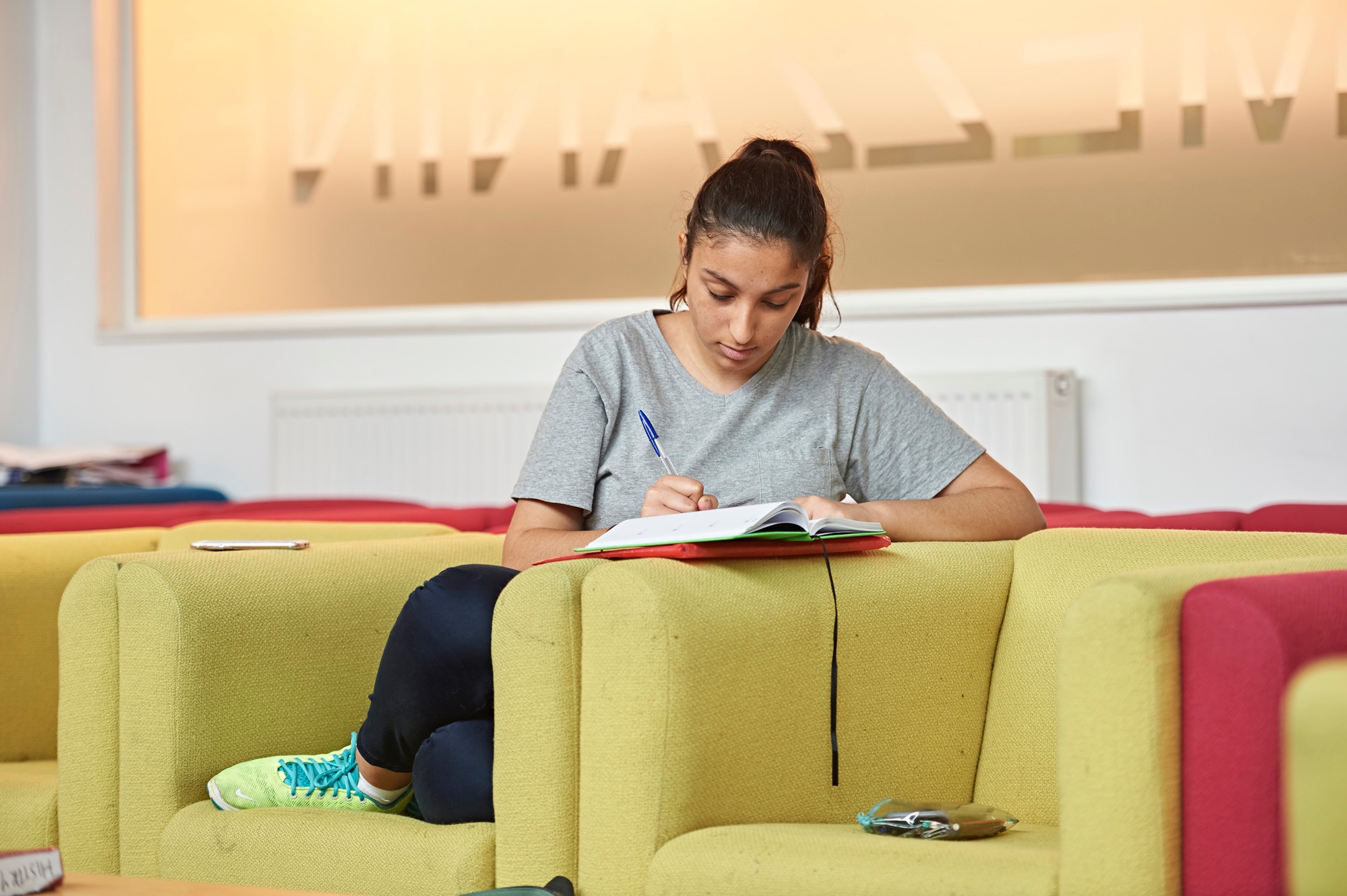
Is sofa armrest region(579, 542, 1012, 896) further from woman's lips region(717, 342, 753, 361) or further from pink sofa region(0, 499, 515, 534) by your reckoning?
pink sofa region(0, 499, 515, 534)

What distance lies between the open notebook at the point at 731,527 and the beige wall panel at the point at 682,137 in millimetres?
1728

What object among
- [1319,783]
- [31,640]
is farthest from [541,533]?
[1319,783]

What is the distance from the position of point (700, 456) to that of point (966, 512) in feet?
1.04

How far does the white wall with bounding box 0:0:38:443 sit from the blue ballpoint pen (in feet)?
9.52

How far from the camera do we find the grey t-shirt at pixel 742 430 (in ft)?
5.21

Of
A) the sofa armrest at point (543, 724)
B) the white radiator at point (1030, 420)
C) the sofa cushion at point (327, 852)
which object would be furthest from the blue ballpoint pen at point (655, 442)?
the white radiator at point (1030, 420)

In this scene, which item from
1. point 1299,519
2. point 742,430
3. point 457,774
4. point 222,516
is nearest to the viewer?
point 457,774

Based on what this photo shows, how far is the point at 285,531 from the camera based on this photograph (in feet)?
6.40

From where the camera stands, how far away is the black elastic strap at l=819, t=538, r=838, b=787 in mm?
1287

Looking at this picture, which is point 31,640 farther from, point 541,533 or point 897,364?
point 897,364

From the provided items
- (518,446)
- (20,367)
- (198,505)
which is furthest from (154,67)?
(198,505)

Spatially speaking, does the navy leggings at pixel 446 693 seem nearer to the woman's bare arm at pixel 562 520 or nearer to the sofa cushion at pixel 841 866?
the woman's bare arm at pixel 562 520

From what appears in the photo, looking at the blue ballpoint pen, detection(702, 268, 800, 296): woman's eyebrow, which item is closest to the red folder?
the blue ballpoint pen

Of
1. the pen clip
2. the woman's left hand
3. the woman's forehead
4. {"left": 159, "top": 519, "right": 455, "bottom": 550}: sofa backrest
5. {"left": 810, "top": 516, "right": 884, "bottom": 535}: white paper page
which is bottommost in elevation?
{"left": 159, "top": 519, "right": 455, "bottom": 550}: sofa backrest
